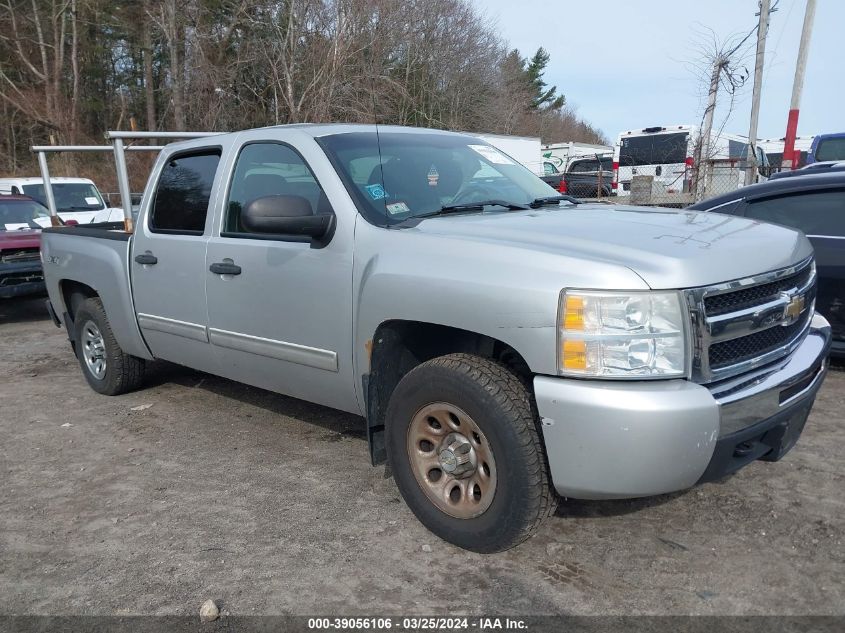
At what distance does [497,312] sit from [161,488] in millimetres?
2246

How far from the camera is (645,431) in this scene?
7.82ft

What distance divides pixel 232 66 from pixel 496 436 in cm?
2487

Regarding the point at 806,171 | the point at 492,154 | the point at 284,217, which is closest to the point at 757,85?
A: the point at 806,171

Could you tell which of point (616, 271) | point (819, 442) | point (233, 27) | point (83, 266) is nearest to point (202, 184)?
point (83, 266)

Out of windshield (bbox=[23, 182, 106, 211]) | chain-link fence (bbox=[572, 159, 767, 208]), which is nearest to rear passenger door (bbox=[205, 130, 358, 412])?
chain-link fence (bbox=[572, 159, 767, 208])

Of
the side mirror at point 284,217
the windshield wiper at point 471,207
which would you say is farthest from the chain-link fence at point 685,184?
the side mirror at point 284,217

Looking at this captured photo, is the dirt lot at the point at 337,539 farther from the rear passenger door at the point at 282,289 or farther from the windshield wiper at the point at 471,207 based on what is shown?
the windshield wiper at the point at 471,207

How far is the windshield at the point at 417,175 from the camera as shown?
3420mm

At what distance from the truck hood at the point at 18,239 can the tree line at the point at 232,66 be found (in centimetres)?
1209

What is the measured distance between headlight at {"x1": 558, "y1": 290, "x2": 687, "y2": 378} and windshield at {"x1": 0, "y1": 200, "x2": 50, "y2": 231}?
9.89 meters

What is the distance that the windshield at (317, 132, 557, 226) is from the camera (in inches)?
135

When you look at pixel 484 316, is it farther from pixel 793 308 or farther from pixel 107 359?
pixel 107 359

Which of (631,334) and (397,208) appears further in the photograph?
(397,208)

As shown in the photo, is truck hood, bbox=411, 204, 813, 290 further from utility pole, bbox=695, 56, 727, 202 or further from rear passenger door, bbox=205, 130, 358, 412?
utility pole, bbox=695, 56, 727, 202
